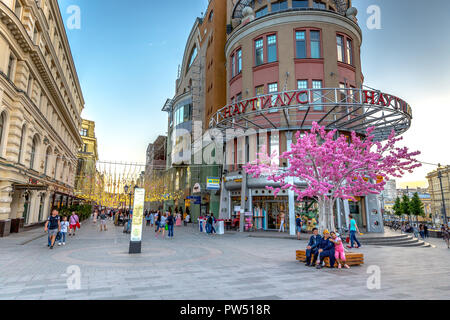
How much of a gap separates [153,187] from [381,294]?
146ft

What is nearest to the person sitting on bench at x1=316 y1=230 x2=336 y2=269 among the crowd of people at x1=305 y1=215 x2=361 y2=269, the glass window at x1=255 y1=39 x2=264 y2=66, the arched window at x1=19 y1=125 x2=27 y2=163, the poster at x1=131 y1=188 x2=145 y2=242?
the crowd of people at x1=305 y1=215 x2=361 y2=269

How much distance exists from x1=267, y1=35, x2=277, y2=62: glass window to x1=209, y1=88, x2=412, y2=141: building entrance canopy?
449 cm

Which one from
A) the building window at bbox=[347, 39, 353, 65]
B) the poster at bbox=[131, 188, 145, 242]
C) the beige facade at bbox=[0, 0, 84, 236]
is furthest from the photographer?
the building window at bbox=[347, 39, 353, 65]

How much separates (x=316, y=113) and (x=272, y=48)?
26.4 ft

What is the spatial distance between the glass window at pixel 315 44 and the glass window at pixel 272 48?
3319 mm

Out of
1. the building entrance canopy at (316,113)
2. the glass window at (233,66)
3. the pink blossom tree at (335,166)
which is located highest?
the glass window at (233,66)

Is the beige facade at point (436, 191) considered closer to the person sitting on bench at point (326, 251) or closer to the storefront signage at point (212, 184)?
the storefront signage at point (212, 184)

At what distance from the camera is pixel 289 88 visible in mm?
25875

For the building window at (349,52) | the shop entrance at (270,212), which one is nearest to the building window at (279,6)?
the building window at (349,52)

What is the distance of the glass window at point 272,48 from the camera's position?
27.2m

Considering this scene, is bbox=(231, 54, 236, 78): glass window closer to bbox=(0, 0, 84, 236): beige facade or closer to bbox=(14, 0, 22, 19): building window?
bbox=(0, 0, 84, 236): beige facade

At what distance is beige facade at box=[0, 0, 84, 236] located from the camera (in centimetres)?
1831
